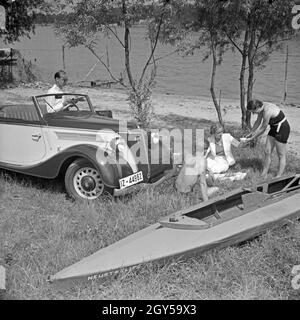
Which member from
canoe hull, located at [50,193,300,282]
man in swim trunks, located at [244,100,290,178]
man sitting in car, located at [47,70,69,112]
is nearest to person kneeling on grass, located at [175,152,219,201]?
man in swim trunks, located at [244,100,290,178]

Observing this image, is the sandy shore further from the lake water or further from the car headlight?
the car headlight

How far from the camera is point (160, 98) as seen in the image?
20328 mm

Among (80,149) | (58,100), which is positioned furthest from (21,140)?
(80,149)

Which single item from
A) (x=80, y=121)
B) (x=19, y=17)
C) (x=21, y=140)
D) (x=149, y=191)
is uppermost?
(x=19, y=17)

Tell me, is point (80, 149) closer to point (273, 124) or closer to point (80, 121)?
point (80, 121)

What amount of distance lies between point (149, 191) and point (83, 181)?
100 cm

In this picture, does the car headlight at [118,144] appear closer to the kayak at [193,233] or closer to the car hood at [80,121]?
A: the car hood at [80,121]

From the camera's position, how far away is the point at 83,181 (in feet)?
23.7

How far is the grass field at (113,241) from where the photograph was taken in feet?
16.0

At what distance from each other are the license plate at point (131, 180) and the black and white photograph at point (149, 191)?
2cm

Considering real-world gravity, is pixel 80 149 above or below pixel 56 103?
below

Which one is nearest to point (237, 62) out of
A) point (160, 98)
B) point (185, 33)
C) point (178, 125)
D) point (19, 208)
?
point (160, 98)

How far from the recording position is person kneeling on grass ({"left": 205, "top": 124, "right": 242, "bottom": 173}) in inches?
327

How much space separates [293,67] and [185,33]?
23.8 m
